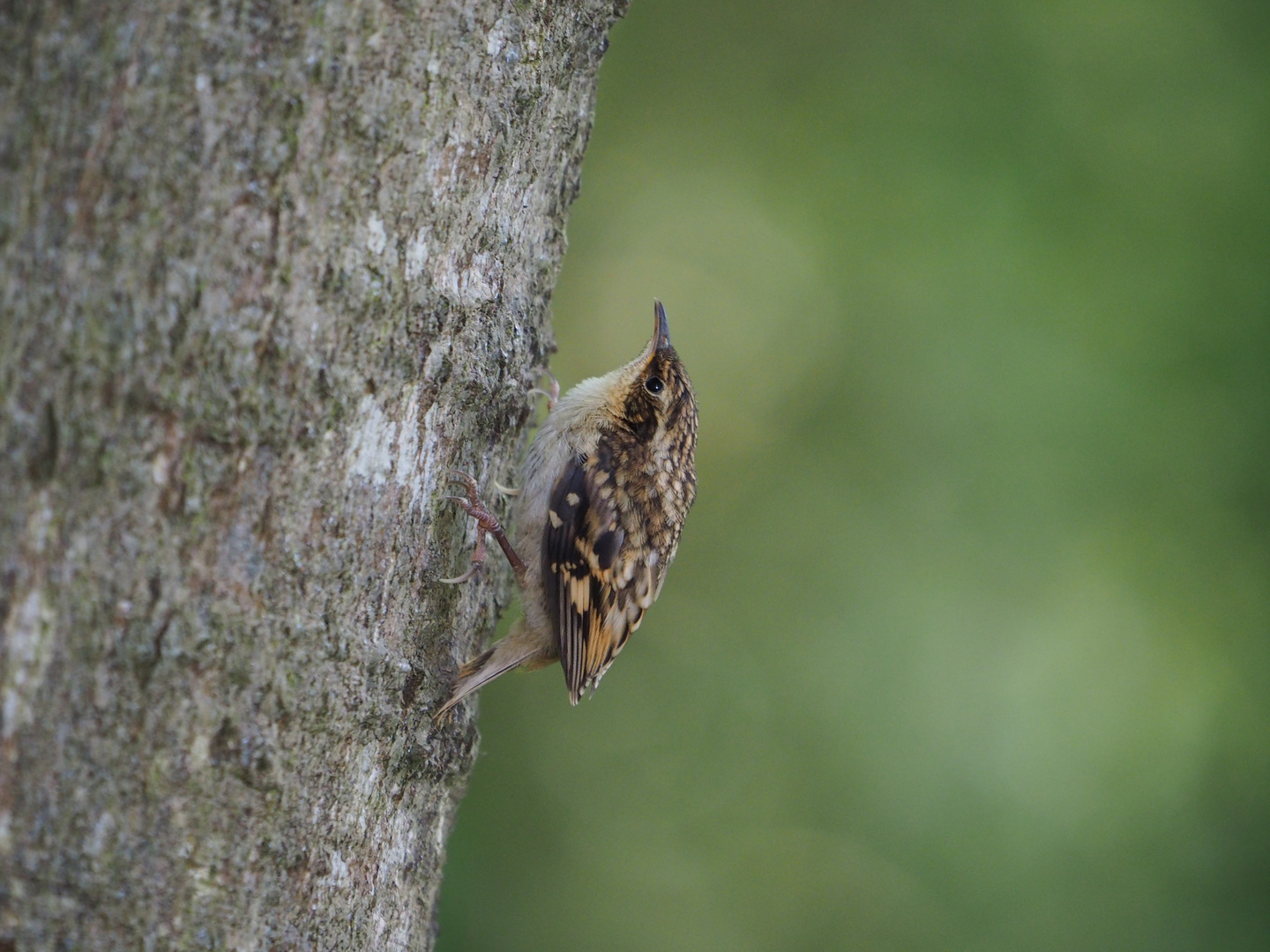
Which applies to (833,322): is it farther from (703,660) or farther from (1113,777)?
(1113,777)

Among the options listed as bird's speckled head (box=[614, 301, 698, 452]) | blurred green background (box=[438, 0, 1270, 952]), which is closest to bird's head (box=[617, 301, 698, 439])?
bird's speckled head (box=[614, 301, 698, 452])

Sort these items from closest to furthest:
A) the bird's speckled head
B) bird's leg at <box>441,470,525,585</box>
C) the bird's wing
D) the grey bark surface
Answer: the grey bark surface, bird's leg at <box>441,470,525,585</box>, the bird's wing, the bird's speckled head

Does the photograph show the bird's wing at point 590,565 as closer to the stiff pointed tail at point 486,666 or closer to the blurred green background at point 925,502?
the stiff pointed tail at point 486,666

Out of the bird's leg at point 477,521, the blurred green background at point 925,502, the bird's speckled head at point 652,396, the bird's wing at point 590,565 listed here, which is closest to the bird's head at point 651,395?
the bird's speckled head at point 652,396

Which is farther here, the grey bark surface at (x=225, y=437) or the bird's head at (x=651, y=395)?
the bird's head at (x=651, y=395)

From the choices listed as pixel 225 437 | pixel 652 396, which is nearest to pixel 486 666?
pixel 225 437

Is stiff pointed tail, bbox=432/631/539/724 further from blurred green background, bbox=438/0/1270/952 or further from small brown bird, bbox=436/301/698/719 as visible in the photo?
blurred green background, bbox=438/0/1270/952

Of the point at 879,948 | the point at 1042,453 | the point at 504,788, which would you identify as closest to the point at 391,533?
the point at 504,788
